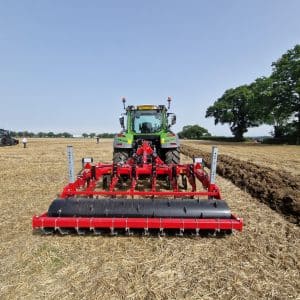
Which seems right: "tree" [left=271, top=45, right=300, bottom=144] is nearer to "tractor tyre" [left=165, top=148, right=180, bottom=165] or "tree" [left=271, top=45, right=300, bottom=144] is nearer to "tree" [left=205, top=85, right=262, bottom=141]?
"tree" [left=205, top=85, right=262, bottom=141]

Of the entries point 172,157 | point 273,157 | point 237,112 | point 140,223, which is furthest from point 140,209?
point 237,112

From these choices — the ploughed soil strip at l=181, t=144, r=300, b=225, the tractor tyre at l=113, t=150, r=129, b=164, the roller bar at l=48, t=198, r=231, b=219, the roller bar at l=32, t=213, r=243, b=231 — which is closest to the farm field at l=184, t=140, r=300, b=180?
the ploughed soil strip at l=181, t=144, r=300, b=225

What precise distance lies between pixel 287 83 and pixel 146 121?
2772 cm

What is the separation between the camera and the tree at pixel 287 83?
30516 mm

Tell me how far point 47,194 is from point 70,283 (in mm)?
3760

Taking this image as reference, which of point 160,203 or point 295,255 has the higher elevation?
point 160,203

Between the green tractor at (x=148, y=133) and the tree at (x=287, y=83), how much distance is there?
26.4m

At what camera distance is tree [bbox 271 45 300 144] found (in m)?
30.5

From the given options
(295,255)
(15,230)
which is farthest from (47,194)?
(295,255)

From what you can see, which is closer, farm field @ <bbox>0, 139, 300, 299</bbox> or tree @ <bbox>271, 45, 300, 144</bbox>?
farm field @ <bbox>0, 139, 300, 299</bbox>

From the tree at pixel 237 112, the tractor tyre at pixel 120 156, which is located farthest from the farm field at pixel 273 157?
the tree at pixel 237 112

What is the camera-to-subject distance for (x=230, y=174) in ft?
29.2

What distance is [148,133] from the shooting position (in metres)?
8.38

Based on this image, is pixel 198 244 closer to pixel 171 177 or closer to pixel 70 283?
pixel 70 283
